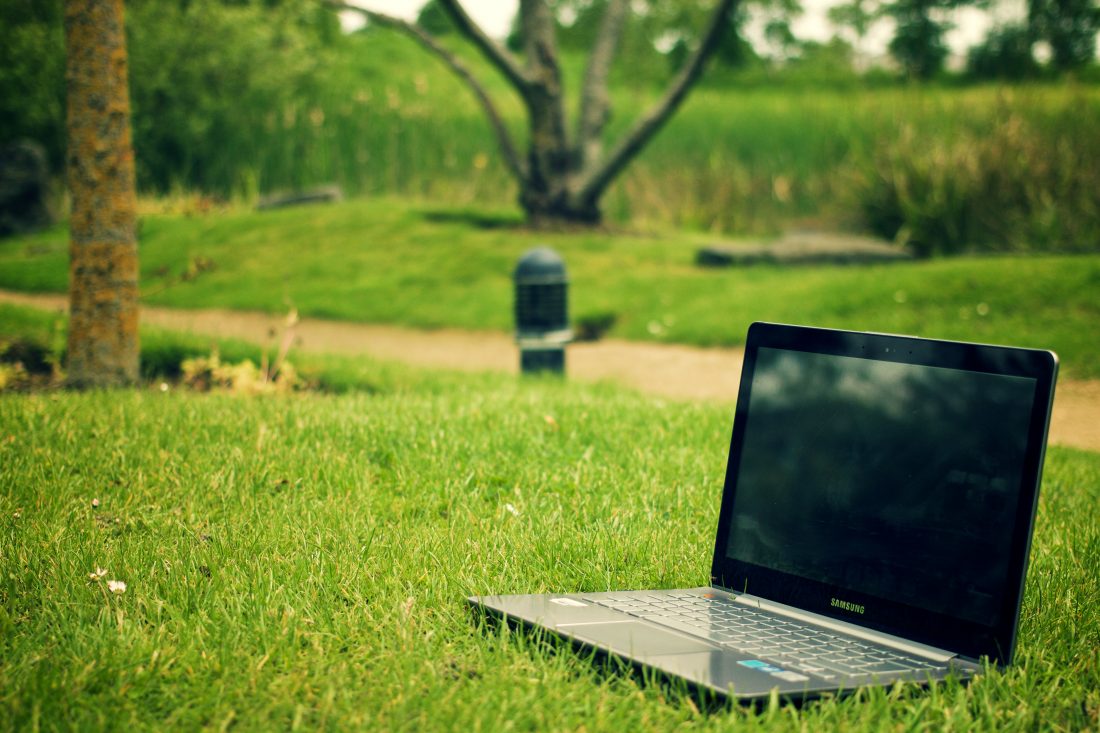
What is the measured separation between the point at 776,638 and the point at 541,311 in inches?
215

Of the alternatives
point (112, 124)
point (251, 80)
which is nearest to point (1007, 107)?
point (112, 124)

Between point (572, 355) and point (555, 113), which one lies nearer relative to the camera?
point (572, 355)

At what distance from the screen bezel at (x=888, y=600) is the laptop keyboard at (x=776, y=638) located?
62mm

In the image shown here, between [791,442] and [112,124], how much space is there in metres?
4.69

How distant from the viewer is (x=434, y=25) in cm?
5000

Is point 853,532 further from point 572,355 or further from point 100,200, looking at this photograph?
point 572,355

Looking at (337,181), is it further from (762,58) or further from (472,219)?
(762,58)

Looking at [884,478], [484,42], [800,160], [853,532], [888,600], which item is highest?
[484,42]

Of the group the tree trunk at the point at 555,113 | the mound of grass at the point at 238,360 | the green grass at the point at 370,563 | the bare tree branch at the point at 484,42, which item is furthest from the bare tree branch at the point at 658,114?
the green grass at the point at 370,563

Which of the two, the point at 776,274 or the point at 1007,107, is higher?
the point at 1007,107

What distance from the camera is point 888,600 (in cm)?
225

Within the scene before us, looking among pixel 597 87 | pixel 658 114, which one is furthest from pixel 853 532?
pixel 597 87

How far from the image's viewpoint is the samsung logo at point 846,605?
230 cm

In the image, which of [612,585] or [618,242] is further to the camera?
[618,242]
